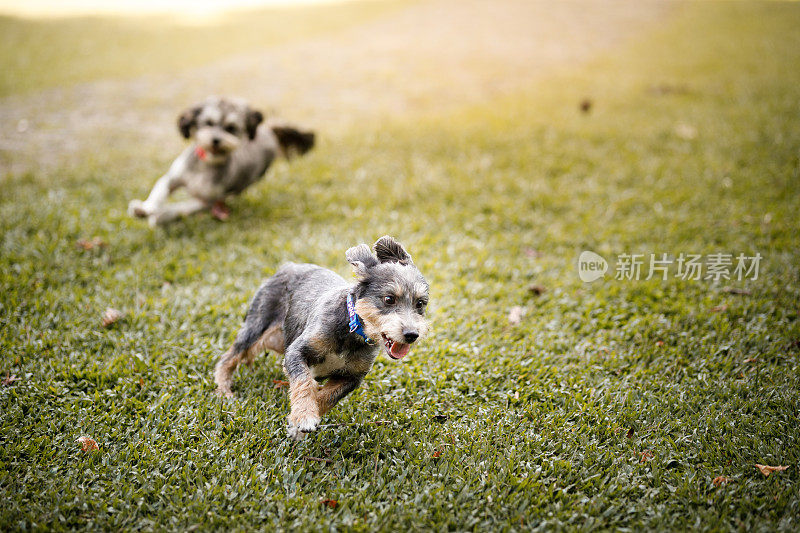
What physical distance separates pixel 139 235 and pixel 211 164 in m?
1.23

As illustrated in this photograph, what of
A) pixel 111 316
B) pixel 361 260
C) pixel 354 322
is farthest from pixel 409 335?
pixel 111 316

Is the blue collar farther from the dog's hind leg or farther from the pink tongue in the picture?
the dog's hind leg

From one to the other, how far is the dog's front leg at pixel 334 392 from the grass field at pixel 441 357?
0.95 ft

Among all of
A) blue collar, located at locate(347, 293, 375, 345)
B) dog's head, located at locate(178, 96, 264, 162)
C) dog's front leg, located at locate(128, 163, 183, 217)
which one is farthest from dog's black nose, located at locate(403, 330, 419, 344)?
dog's front leg, located at locate(128, 163, 183, 217)

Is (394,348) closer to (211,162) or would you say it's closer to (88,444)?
(88,444)

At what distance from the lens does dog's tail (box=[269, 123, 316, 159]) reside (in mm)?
9023

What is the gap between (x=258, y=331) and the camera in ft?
14.1

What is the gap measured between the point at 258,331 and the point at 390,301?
1347 mm

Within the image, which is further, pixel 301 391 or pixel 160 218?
pixel 160 218

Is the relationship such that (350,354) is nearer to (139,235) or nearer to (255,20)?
(139,235)

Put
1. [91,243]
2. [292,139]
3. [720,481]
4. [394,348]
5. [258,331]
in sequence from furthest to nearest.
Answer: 1. [292,139]
2. [91,243]
3. [258,331]
4. [720,481]
5. [394,348]

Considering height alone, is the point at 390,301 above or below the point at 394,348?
above

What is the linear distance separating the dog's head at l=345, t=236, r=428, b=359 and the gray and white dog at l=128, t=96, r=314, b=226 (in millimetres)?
3967

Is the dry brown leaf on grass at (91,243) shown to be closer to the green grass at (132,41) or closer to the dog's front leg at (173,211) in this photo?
the dog's front leg at (173,211)
